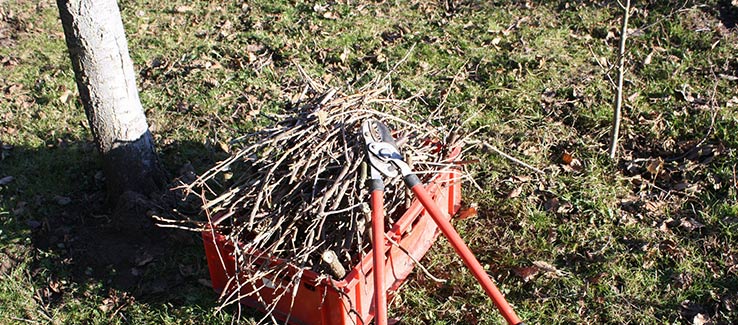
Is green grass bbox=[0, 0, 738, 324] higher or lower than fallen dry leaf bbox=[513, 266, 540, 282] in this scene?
higher

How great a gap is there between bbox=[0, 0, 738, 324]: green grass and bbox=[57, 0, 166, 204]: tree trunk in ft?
1.22

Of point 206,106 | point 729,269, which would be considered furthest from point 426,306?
point 206,106

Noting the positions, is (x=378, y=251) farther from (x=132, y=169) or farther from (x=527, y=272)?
(x=132, y=169)

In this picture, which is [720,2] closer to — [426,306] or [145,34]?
[426,306]

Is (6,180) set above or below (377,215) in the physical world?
below

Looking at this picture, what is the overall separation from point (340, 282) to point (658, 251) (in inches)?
75.8

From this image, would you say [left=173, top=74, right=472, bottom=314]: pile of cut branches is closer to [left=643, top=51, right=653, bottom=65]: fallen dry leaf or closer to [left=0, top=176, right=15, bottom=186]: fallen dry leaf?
[left=0, top=176, right=15, bottom=186]: fallen dry leaf

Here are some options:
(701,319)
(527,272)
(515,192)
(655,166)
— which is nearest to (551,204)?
(515,192)

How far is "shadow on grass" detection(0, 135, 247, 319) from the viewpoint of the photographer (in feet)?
13.0

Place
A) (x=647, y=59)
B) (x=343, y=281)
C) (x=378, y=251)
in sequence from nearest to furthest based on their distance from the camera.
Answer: (x=378, y=251), (x=343, y=281), (x=647, y=59)

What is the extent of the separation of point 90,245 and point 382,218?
2.10 meters

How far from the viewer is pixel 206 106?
5.31 metres

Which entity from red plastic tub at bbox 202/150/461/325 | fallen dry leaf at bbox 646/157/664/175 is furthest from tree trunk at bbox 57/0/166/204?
fallen dry leaf at bbox 646/157/664/175

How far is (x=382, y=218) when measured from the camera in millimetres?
3066
